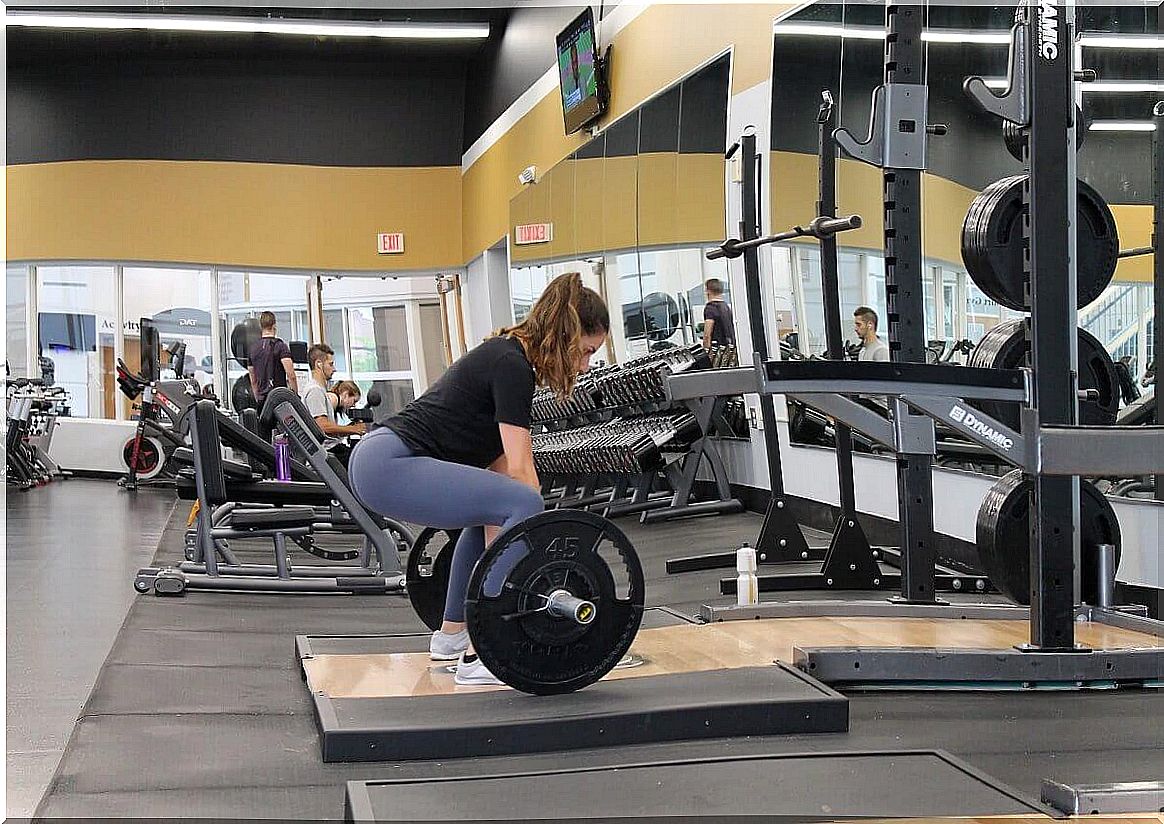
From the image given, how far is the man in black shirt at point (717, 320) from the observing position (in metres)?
7.47

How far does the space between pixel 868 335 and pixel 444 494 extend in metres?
3.47

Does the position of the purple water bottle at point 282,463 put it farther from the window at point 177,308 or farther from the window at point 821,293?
the window at point 177,308

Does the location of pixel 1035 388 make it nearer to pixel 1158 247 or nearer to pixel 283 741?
pixel 1158 247

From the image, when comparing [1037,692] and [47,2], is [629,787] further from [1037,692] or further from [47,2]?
[47,2]

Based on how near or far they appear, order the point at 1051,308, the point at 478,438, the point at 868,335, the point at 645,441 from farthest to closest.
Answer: the point at 645,441
the point at 868,335
the point at 1051,308
the point at 478,438

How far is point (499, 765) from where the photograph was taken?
8.63 feet

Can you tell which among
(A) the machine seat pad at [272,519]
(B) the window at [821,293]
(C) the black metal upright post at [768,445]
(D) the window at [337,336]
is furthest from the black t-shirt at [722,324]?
(D) the window at [337,336]

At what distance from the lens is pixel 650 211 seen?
8500mm

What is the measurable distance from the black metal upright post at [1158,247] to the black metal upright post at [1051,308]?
1.11 metres

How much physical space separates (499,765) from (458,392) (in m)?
0.98

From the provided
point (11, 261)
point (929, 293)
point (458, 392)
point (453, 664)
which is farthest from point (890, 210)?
point (11, 261)

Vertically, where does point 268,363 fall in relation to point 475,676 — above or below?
above

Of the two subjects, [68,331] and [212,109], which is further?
[68,331]

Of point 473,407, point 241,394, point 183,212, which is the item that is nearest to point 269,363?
point 241,394
